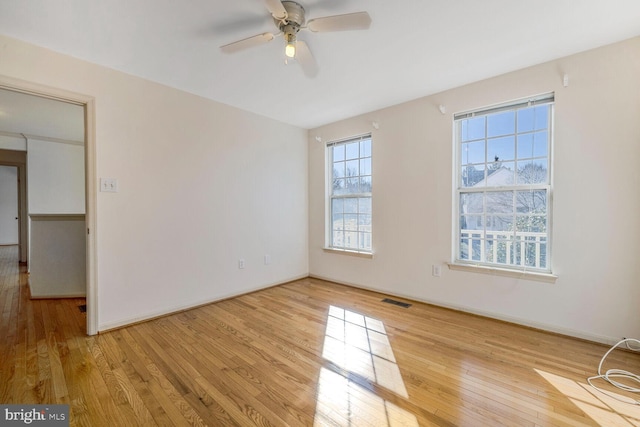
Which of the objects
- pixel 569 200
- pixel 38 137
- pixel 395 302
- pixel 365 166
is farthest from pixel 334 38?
pixel 38 137

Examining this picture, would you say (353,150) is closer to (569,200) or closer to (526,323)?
(569,200)

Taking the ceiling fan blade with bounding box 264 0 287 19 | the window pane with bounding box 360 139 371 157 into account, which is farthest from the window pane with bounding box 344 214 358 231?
the ceiling fan blade with bounding box 264 0 287 19

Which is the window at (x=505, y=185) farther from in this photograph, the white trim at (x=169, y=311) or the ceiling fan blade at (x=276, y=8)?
the white trim at (x=169, y=311)

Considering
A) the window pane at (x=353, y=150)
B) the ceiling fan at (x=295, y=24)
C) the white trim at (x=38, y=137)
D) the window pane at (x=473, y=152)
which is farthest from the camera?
the white trim at (x=38, y=137)

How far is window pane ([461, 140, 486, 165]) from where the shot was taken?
289 cm

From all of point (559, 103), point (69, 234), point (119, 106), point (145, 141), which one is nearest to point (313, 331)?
point (145, 141)

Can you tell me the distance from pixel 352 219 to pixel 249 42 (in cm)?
271

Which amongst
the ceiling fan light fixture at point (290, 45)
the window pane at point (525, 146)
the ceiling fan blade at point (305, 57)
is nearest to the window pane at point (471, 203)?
the window pane at point (525, 146)

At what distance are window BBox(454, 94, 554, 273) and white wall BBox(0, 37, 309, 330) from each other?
96.0 inches

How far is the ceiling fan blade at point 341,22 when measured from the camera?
62.7 inches

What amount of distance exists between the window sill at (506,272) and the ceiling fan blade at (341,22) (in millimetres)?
2481

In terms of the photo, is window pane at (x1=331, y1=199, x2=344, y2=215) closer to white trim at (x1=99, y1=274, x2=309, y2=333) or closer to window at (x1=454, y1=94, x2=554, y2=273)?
white trim at (x1=99, y1=274, x2=309, y2=333)

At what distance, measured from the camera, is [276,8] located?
61.0 inches

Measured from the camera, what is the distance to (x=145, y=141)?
9.05 feet
